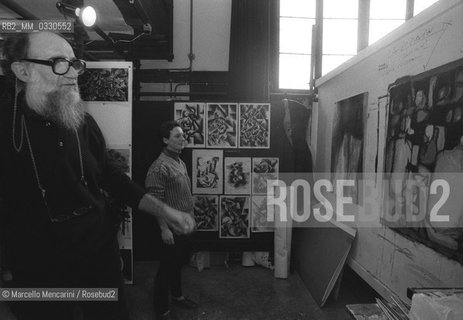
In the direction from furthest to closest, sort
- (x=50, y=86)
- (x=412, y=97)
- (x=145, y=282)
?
(x=145, y=282) < (x=412, y=97) < (x=50, y=86)

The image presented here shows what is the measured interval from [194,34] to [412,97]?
12.0 feet

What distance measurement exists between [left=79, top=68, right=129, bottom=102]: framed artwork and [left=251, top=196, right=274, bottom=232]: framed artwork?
1.92m

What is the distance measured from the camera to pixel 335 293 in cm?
322

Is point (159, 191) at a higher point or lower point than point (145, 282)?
higher

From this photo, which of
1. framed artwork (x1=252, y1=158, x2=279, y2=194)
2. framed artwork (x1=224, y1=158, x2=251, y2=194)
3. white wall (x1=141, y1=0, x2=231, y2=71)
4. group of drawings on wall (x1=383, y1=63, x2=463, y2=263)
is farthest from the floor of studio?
white wall (x1=141, y1=0, x2=231, y2=71)

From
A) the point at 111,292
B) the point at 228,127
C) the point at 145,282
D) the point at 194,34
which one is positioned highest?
the point at 194,34

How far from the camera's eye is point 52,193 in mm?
1406

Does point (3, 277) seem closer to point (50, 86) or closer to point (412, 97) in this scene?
point (50, 86)

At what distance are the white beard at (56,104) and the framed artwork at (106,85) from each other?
1797mm

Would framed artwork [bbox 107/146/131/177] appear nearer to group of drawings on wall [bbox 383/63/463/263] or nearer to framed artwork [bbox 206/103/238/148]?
framed artwork [bbox 206/103/238/148]

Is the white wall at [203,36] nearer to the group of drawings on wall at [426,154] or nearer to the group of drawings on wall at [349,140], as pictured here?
the group of drawings on wall at [349,140]

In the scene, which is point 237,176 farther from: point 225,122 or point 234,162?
point 225,122

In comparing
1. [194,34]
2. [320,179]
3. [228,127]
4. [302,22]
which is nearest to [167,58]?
[194,34]

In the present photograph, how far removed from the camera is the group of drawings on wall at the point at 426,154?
1.82 m
